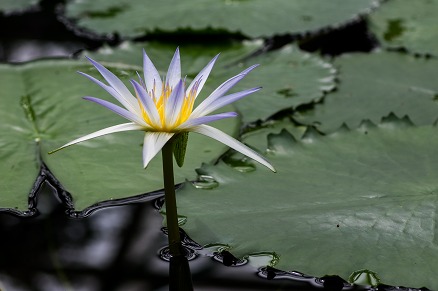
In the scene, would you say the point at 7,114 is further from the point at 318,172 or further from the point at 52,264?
the point at 318,172

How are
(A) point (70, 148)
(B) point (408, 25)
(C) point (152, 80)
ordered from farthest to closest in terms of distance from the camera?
(B) point (408, 25) < (A) point (70, 148) < (C) point (152, 80)

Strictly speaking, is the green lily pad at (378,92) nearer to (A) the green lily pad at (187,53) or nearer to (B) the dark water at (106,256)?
(A) the green lily pad at (187,53)

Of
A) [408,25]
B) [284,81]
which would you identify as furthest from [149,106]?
[408,25]

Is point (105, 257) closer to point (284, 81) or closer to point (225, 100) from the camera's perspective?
point (225, 100)

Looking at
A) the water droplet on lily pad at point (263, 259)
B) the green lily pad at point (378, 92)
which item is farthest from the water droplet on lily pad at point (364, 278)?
the green lily pad at point (378, 92)

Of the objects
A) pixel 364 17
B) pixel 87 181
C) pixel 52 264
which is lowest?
pixel 52 264

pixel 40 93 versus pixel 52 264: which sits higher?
pixel 40 93

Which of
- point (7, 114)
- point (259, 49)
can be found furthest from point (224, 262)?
point (259, 49)

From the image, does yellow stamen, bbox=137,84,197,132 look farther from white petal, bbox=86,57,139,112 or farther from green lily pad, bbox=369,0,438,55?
green lily pad, bbox=369,0,438,55
